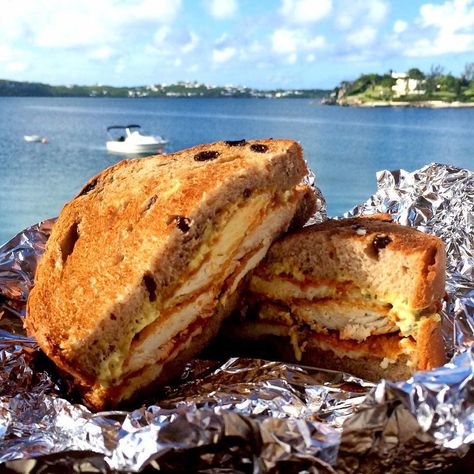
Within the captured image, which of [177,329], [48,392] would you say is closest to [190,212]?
[177,329]

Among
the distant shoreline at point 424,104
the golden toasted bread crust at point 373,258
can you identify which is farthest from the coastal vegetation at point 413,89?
the golden toasted bread crust at point 373,258

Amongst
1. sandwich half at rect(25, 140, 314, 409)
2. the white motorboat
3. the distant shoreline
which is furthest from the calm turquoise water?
the distant shoreline

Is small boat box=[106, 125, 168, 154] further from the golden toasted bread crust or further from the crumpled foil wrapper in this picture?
the golden toasted bread crust

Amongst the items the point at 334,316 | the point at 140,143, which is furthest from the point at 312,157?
the point at 334,316

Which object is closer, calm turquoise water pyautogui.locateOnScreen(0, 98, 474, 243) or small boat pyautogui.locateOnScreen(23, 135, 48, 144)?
calm turquoise water pyautogui.locateOnScreen(0, 98, 474, 243)

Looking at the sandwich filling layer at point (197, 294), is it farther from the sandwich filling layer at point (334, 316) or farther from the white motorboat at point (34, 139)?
the white motorboat at point (34, 139)
